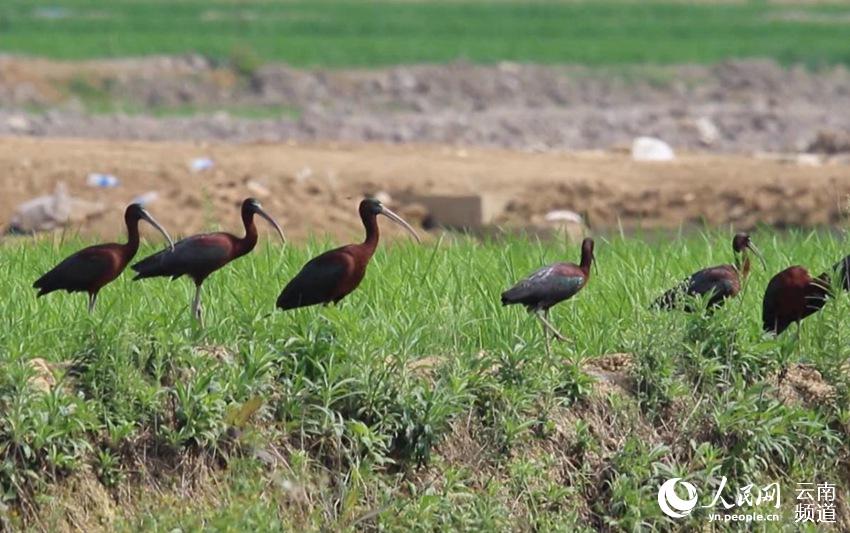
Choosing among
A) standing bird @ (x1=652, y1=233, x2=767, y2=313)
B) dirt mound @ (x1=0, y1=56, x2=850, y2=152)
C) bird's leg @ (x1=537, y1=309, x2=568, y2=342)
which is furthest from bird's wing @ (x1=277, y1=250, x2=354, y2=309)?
dirt mound @ (x1=0, y1=56, x2=850, y2=152)

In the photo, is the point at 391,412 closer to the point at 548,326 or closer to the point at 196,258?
the point at 548,326

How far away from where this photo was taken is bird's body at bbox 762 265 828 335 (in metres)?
8.32

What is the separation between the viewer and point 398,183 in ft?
65.7

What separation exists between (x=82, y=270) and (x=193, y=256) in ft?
1.45

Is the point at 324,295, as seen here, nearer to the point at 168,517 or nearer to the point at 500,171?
the point at 168,517

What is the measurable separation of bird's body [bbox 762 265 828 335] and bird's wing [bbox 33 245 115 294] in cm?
278

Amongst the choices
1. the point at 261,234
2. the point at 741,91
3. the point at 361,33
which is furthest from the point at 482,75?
the point at 261,234

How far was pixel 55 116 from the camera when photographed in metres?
28.9

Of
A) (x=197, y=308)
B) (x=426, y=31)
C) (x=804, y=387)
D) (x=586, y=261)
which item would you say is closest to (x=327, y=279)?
(x=197, y=308)

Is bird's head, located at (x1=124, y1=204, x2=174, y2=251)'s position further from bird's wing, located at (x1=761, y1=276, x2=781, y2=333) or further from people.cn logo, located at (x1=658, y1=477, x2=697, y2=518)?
bird's wing, located at (x1=761, y1=276, x2=781, y2=333)

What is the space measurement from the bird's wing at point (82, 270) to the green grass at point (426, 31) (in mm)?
28421

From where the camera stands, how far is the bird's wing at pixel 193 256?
7.92 m

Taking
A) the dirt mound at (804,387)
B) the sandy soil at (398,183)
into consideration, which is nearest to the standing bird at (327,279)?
the dirt mound at (804,387)

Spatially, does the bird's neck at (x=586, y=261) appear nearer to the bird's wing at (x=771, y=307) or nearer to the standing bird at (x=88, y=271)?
the bird's wing at (x=771, y=307)
